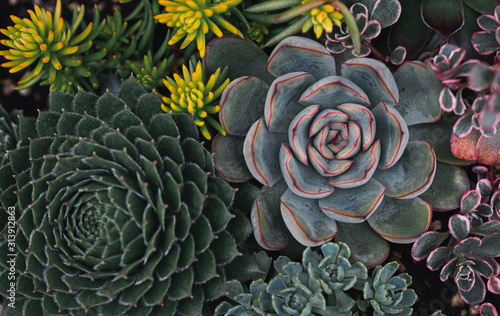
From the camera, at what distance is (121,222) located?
0.99 meters

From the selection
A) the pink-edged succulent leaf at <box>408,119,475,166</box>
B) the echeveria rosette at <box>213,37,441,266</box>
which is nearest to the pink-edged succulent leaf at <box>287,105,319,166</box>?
the echeveria rosette at <box>213,37,441,266</box>

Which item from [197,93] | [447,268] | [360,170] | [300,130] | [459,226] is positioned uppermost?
[197,93]

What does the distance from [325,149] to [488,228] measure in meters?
0.55

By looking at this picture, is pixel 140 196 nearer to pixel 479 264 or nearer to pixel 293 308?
pixel 293 308

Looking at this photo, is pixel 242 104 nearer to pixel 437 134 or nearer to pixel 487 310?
pixel 437 134

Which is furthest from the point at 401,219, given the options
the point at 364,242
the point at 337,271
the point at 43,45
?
the point at 43,45

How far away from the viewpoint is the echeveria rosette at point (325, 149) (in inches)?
41.7

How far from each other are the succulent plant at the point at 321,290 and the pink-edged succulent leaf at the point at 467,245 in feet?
0.53

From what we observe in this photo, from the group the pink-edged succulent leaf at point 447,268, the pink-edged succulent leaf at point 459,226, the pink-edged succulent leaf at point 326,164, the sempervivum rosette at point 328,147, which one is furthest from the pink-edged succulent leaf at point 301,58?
the pink-edged succulent leaf at point 447,268

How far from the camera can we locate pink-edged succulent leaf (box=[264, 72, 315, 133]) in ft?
3.46

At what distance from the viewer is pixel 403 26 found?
123cm

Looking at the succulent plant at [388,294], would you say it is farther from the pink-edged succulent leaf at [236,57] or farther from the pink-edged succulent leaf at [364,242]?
the pink-edged succulent leaf at [236,57]

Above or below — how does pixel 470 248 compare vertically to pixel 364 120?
below

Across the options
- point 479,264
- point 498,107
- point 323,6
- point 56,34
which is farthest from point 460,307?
point 56,34
